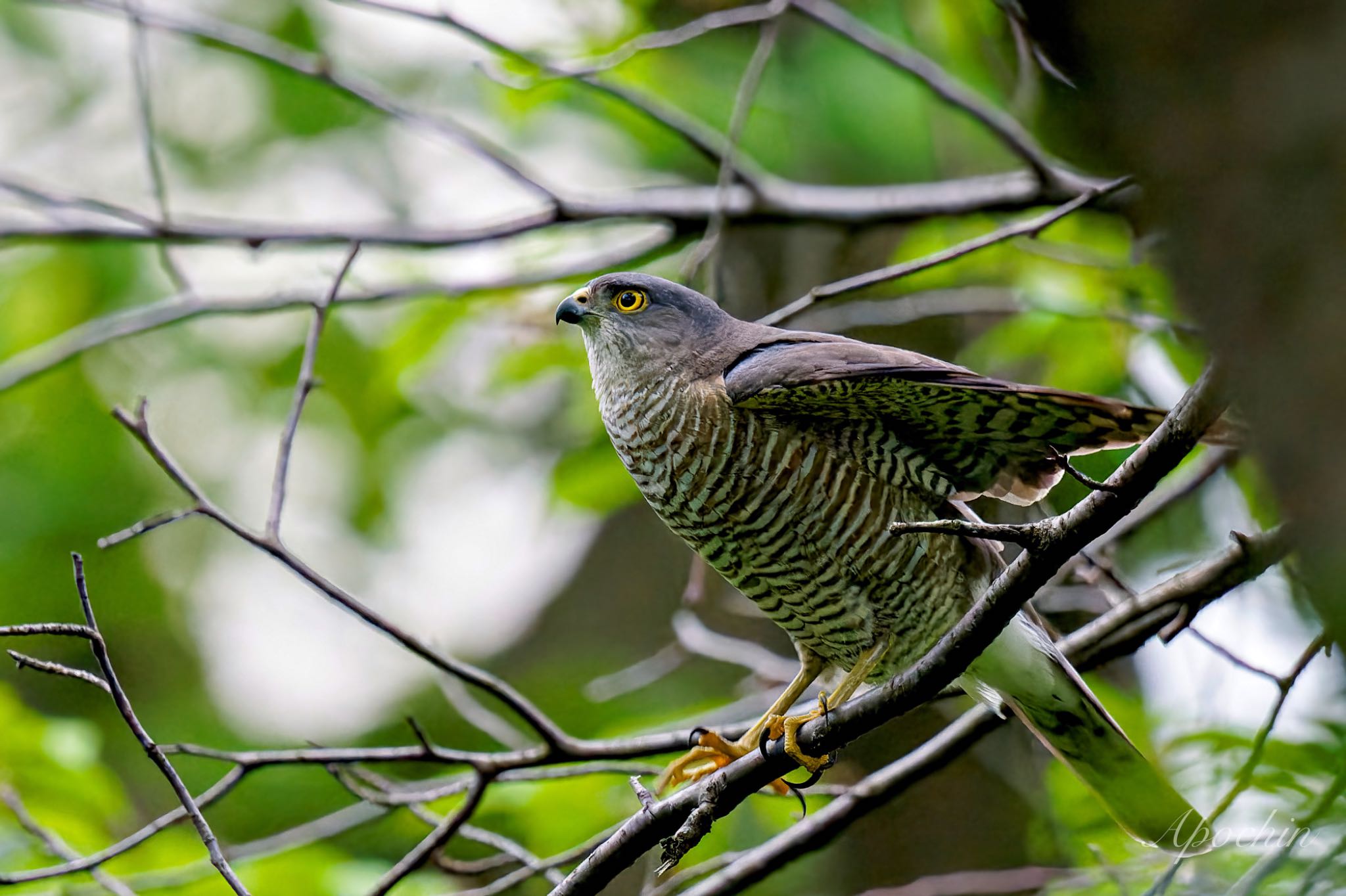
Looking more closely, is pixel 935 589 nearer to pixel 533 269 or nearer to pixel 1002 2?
pixel 1002 2

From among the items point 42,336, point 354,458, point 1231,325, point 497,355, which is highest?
point 42,336

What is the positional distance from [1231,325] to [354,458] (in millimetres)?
7847

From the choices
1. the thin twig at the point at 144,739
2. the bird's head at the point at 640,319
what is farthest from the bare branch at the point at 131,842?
the bird's head at the point at 640,319

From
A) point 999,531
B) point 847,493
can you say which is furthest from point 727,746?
point 999,531

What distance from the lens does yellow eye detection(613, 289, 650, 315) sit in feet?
12.8

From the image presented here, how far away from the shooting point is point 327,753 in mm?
3008

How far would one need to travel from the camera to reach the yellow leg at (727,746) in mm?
3430

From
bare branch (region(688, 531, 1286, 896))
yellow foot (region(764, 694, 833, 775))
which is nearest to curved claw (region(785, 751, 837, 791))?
yellow foot (region(764, 694, 833, 775))

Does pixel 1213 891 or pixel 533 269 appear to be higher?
pixel 533 269

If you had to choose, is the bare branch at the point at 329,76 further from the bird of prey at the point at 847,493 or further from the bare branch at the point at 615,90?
the bird of prey at the point at 847,493

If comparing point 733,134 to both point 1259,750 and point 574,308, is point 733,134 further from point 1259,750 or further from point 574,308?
point 1259,750

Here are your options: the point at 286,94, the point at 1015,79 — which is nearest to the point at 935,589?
the point at 1015,79

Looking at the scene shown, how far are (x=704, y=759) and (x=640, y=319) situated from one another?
1409 millimetres

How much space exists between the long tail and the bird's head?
4.31 ft
